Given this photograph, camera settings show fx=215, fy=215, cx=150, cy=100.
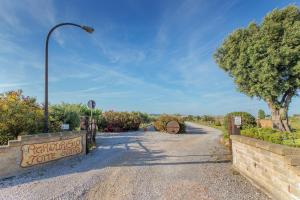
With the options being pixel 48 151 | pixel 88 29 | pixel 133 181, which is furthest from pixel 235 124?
pixel 88 29

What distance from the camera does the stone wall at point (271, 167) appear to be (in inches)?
140

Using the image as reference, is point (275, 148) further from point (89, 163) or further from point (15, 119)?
point (15, 119)

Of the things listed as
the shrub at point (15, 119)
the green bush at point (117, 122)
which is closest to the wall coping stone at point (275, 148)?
the shrub at point (15, 119)

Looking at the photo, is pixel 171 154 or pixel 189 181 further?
pixel 171 154

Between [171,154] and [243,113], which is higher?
[243,113]

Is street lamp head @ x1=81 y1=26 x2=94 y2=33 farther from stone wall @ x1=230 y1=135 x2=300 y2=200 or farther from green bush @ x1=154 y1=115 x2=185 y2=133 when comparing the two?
green bush @ x1=154 y1=115 x2=185 y2=133

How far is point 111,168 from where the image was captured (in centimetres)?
659

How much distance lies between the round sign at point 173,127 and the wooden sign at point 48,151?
1091 centimetres

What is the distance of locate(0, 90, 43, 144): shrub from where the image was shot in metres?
6.73

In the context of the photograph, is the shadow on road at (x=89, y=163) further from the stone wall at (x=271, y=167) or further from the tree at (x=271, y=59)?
the tree at (x=271, y=59)

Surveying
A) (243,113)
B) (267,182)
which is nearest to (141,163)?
(267,182)

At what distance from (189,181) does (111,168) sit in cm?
249

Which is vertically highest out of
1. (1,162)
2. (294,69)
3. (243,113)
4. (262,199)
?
(294,69)

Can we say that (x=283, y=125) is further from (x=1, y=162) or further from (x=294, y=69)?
(x=1, y=162)
